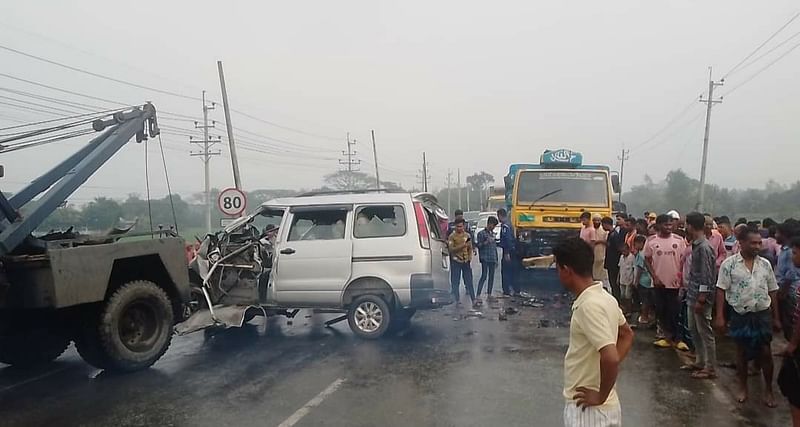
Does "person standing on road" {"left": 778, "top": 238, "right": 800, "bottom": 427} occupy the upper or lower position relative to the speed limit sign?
lower

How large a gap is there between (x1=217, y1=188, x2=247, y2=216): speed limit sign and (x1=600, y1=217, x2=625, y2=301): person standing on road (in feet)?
29.0

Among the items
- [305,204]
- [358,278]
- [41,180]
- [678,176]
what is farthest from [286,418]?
[678,176]

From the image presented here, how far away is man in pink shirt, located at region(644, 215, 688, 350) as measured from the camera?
7484mm

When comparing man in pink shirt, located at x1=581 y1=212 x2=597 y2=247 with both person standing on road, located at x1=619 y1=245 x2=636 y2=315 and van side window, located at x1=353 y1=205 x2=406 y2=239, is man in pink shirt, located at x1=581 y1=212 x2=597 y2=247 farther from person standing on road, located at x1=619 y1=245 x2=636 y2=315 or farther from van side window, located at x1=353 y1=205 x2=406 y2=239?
van side window, located at x1=353 y1=205 x2=406 y2=239

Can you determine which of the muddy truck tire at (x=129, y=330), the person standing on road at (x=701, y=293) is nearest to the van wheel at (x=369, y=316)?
the muddy truck tire at (x=129, y=330)

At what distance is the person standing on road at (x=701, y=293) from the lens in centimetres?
621

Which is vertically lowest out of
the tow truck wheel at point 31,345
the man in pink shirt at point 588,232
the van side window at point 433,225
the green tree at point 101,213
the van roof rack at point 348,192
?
the tow truck wheel at point 31,345

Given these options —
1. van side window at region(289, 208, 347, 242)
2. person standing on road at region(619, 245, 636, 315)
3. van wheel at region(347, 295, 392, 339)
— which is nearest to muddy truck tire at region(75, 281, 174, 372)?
van side window at region(289, 208, 347, 242)

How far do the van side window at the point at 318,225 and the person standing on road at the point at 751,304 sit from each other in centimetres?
467

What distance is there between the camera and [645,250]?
8.19 meters

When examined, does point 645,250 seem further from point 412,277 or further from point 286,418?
point 286,418

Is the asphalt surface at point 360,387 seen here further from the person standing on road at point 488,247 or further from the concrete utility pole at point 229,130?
the concrete utility pole at point 229,130

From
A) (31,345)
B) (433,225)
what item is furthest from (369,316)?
(31,345)

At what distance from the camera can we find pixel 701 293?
6.16 m
